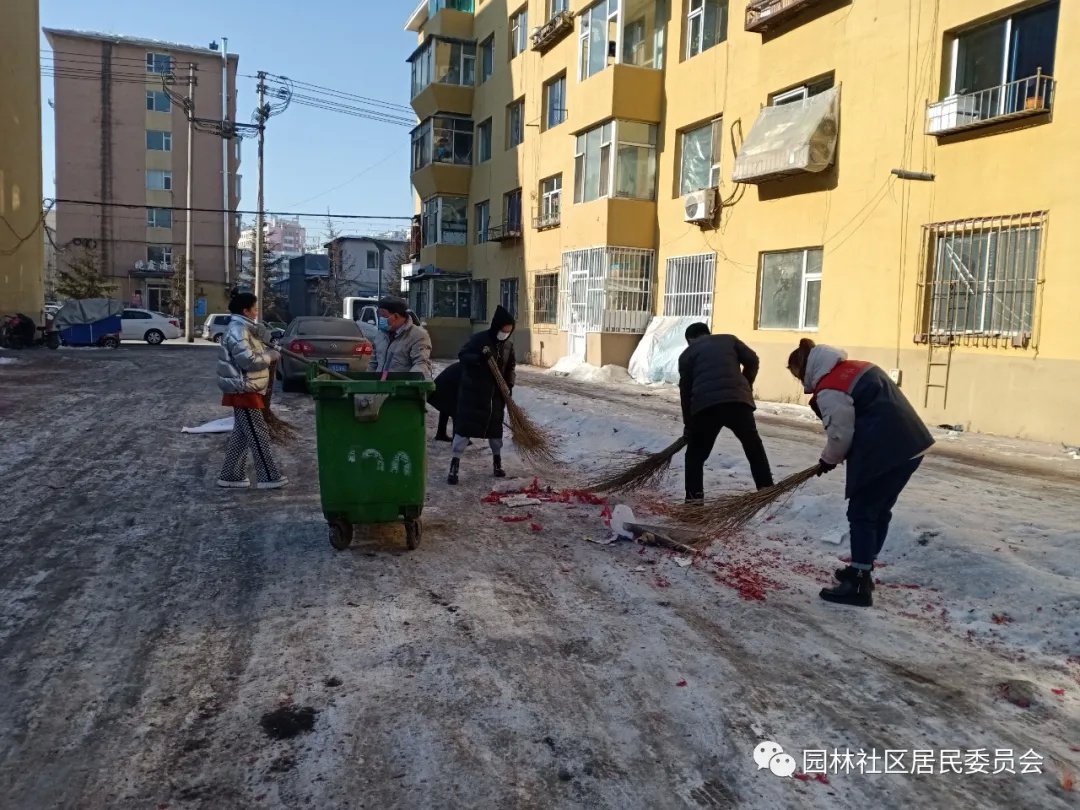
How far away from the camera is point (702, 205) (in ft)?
56.1

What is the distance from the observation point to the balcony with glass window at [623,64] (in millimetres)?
19250

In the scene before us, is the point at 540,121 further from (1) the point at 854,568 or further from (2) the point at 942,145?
(1) the point at 854,568

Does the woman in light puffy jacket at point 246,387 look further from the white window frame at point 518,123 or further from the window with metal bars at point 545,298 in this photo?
the white window frame at point 518,123

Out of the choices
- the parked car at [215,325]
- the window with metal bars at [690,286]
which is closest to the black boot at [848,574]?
the window with metal bars at [690,286]

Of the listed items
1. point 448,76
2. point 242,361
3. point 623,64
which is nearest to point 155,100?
point 448,76

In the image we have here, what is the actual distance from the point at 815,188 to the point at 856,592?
11388mm

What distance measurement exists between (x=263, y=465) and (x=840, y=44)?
12.2 m

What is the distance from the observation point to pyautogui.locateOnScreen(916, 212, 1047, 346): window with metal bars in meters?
10.7

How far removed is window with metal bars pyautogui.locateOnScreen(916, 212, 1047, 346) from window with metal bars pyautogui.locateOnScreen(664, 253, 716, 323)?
5.85m

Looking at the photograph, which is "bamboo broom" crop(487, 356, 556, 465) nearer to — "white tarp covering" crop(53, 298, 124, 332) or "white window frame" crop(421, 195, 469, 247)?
"white window frame" crop(421, 195, 469, 247)

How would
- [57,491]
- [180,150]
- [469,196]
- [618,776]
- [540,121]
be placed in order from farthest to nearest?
[180,150]
[469,196]
[540,121]
[57,491]
[618,776]

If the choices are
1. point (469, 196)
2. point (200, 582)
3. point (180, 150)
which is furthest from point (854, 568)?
point (180, 150)

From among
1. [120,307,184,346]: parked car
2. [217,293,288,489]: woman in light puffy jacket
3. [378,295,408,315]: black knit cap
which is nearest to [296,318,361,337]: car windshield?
[217,293,288,489]: woman in light puffy jacket

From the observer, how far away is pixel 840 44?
13.8 meters
